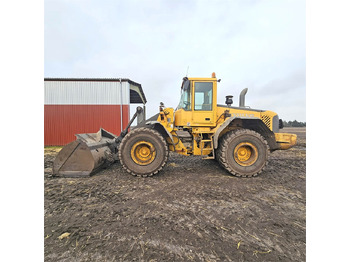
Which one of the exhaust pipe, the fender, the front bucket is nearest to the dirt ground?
the front bucket

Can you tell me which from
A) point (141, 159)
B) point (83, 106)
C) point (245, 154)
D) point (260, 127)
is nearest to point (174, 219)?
point (141, 159)

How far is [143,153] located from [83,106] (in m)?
8.36

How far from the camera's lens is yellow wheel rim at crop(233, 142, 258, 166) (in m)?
4.07

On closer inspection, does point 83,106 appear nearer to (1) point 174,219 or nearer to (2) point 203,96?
(2) point 203,96

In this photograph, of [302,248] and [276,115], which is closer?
[302,248]

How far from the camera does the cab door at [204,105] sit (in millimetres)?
4406

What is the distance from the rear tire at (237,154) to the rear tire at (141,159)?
64.8 inches

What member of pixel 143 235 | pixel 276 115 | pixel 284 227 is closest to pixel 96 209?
pixel 143 235

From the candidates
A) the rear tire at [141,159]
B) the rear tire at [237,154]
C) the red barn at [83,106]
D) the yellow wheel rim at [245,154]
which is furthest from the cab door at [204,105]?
the red barn at [83,106]

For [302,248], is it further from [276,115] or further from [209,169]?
[276,115]

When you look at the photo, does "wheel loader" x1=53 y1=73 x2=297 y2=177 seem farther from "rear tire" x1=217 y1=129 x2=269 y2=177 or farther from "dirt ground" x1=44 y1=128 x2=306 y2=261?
"dirt ground" x1=44 y1=128 x2=306 y2=261

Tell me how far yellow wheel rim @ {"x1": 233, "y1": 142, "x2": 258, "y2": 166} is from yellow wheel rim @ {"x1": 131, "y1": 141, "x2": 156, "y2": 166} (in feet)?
7.56

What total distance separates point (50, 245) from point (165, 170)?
312cm

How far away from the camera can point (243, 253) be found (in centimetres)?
167
